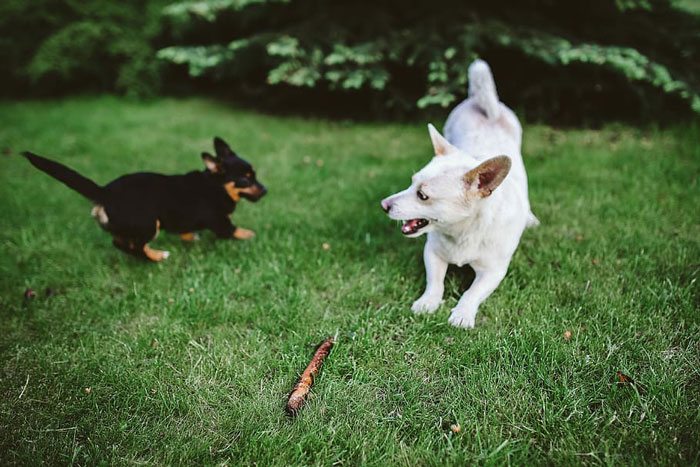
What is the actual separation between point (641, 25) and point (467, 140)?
3.38 m

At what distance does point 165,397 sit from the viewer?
2.25m

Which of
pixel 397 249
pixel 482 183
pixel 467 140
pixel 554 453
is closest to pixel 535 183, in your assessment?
pixel 467 140

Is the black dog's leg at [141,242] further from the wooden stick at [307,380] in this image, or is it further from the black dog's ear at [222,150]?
the wooden stick at [307,380]

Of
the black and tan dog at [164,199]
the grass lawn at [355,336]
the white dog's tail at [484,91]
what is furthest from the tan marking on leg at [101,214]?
the white dog's tail at [484,91]

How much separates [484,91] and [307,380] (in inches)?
101

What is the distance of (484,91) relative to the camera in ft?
11.6

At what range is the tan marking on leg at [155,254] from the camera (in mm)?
3279

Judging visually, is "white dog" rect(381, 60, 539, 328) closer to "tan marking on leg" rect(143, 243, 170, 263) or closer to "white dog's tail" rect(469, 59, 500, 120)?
"white dog's tail" rect(469, 59, 500, 120)

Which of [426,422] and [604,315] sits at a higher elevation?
[604,315]

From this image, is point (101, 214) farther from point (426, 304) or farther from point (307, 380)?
point (426, 304)

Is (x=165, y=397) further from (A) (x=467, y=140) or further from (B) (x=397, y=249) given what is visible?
(A) (x=467, y=140)

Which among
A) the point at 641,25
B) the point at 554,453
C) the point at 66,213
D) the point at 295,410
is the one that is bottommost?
the point at 66,213

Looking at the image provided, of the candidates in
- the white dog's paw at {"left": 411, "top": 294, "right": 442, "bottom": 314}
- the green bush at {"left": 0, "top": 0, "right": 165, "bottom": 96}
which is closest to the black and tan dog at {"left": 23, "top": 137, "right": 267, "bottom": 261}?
the white dog's paw at {"left": 411, "top": 294, "right": 442, "bottom": 314}

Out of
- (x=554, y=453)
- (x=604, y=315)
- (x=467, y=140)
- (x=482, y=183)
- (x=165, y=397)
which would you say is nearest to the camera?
(x=554, y=453)
